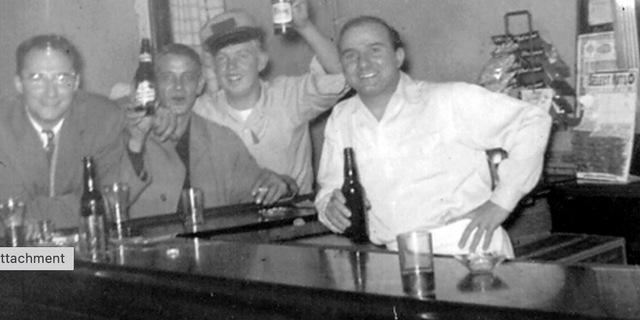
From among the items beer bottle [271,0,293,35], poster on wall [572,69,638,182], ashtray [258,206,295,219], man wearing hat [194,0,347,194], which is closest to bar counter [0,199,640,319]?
ashtray [258,206,295,219]

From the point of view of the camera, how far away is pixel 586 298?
120cm

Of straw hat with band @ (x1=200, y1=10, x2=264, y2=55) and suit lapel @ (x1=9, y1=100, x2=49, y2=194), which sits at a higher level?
straw hat with band @ (x1=200, y1=10, x2=264, y2=55)

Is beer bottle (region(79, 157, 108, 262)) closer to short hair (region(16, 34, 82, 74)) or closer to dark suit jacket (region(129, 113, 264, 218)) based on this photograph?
dark suit jacket (region(129, 113, 264, 218))

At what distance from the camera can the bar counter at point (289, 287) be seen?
1217 millimetres

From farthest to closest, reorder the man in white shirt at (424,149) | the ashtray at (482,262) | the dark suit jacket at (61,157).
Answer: the dark suit jacket at (61,157), the man in white shirt at (424,149), the ashtray at (482,262)

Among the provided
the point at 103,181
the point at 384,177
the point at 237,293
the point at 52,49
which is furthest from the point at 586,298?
the point at 52,49

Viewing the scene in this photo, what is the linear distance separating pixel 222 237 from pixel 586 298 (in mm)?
1524

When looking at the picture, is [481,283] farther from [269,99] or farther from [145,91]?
[269,99]

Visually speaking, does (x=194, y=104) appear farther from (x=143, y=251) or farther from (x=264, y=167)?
(x=143, y=251)

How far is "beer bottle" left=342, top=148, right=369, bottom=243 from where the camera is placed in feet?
8.29

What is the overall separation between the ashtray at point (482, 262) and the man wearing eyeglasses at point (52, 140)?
77.0 inches

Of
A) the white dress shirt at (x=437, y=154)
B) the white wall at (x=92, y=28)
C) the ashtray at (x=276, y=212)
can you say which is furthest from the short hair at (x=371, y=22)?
the white wall at (x=92, y=28)

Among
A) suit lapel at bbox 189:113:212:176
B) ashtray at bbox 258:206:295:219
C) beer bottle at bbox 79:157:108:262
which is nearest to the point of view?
beer bottle at bbox 79:157:108:262

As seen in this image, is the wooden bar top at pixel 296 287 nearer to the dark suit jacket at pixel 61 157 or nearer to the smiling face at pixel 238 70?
the dark suit jacket at pixel 61 157
